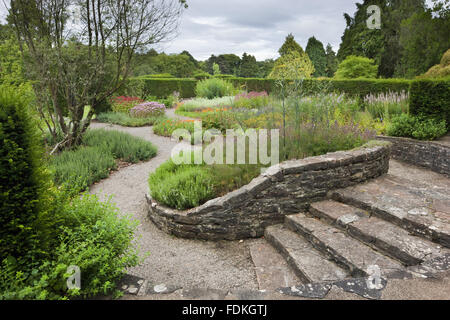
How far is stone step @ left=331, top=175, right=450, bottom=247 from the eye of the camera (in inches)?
113

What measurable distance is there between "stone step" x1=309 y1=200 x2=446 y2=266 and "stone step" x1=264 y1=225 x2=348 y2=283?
472mm

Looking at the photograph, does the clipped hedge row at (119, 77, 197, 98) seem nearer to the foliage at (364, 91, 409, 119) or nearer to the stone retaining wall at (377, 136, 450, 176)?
the foliage at (364, 91, 409, 119)

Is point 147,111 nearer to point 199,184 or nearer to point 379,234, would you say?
point 199,184

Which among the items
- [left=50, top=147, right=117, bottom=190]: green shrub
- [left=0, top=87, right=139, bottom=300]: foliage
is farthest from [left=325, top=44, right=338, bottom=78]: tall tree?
[left=0, top=87, right=139, bottom=300]: foliage

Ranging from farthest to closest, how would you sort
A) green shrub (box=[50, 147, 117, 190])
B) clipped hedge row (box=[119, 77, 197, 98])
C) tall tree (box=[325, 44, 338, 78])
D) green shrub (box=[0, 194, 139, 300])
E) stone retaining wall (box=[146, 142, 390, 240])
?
tall tree (box=[325, 44, 338, 78]) < clipped hedge row (box=[119, 77, 197, 98]) < green shrub (box=[50, 147, 117, 190]) < stone retaining wall (box=[146, 142, 390, 240]) < green shrub (box=[0, 194, 139, 300])

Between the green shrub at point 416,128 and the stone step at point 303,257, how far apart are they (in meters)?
4.67

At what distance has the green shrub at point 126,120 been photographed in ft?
35.7

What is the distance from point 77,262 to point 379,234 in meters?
2.90

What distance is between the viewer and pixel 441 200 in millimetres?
3557

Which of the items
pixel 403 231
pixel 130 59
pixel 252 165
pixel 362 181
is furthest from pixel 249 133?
pixel 130 59

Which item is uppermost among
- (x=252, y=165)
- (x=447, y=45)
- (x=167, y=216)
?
(x=447, y=45)

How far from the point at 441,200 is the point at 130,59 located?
7315 mm

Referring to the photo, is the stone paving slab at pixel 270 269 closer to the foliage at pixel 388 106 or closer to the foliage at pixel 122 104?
the foliage at pixel 388 106
